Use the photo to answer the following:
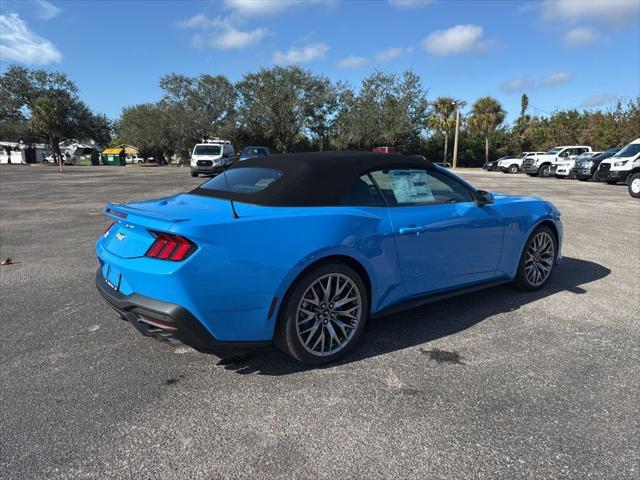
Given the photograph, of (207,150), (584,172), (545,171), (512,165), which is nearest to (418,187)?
(207,150)

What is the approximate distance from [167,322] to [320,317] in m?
1.01

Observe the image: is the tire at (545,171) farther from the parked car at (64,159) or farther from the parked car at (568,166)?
the parked car at (64,159)

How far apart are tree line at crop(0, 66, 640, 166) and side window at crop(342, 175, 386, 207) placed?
140ft

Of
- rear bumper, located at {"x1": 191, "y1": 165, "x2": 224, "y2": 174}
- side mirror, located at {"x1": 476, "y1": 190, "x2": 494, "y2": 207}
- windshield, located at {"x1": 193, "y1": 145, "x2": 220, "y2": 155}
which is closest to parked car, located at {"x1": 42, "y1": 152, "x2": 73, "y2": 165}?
windshield, located at {"x1": 193, "y1": 145, "x2": 220, "y2": 155}

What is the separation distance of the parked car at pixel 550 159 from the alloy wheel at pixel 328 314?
2883 centimetres

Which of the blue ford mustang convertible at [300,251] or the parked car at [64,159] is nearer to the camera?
the blue ford mustang convertible at [300,251]

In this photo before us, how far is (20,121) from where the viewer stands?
2324 inches

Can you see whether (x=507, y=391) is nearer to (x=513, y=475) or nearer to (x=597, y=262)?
(x=513, y=475)

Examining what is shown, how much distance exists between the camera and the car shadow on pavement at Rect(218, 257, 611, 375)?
3.27 m

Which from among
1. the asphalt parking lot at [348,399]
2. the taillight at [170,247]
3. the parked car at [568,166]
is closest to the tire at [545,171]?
the parked car at [568,166]

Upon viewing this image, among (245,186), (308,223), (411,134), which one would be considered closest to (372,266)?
(308,223)

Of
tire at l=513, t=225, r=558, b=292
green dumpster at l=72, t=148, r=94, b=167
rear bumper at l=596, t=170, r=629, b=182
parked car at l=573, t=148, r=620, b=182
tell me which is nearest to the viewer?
tire at l=513, t=225, r=558, b=292

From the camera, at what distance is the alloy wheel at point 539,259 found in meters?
4.71

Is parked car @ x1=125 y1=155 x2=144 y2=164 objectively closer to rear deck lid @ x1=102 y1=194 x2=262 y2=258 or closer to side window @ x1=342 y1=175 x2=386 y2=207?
rear deck lid @ x1=102 y1=194 x2=262 y2=258
